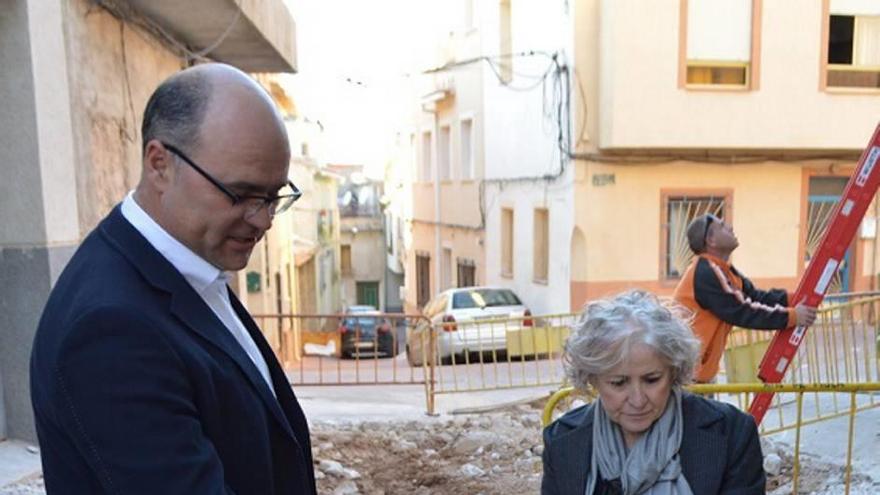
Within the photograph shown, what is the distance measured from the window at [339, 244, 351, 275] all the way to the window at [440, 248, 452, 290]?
22.7 metres

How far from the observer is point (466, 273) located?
2116 centimetres

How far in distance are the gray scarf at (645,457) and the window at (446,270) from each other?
2047cm

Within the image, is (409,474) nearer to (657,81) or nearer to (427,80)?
(657,81)

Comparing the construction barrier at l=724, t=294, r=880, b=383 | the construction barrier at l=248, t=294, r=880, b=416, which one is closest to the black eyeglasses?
the construction barrier at l=248, t=294, r=880, b=416

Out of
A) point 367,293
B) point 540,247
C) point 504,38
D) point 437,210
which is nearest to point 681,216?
point 540,247

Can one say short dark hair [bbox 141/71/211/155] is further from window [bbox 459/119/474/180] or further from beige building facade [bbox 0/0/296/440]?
window [bbox 459/119/474/180]

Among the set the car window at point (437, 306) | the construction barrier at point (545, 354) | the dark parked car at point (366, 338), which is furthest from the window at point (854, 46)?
the dark parked car at point (366, 338)

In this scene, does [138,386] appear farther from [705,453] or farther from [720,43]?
[720,43]

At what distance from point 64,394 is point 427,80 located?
74.2ft

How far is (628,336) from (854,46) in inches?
574

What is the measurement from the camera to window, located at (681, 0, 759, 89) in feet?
42.0

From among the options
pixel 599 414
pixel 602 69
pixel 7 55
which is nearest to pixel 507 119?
pixel 602 69

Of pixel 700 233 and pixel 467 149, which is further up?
pixel 467 149

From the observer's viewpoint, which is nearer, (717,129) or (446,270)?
(717,129)
